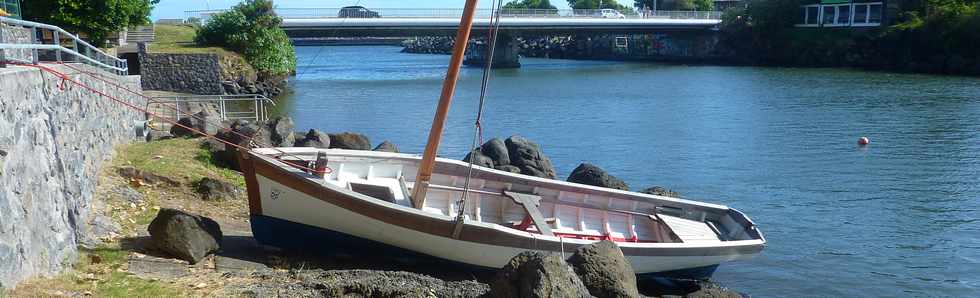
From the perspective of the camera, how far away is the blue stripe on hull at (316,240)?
42.8 feet

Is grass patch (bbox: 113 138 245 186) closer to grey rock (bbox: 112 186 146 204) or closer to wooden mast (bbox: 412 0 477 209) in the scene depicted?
grey rock (bbox: 112 186 146 204)

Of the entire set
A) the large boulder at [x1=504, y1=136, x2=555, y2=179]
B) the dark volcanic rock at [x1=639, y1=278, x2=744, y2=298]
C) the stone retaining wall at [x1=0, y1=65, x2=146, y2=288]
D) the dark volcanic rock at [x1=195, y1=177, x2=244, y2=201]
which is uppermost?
the stone retaining wall at [x1=0, y1=65, x2=146, y2=288]

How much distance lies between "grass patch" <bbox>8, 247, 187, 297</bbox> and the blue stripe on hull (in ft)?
7.34

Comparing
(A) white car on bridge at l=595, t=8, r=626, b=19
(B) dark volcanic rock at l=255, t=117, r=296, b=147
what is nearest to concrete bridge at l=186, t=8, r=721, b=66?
(A) white car on bridge at l=595, t=8, r=626, b=19

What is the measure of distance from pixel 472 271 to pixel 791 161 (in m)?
18.9

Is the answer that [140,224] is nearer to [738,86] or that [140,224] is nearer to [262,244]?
[262,244]

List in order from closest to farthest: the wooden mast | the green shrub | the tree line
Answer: the wooden mast
the green shrub
the tree line

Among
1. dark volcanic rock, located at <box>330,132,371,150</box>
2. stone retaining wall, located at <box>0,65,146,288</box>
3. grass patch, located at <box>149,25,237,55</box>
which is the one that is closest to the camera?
stone retaining wall, located at <box>0,65,146,288</box>

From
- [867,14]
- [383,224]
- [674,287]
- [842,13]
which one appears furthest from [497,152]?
[842,13]

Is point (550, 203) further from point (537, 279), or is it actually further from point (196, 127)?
point (196, 127)

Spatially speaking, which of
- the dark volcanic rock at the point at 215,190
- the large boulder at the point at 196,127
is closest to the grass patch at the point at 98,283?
the dark volcanic rock at the point at 215,190

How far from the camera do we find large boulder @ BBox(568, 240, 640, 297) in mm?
10711

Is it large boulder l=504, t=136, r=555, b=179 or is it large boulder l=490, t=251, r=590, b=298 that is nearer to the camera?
large boulder l=490, t=251, r=590, b=298

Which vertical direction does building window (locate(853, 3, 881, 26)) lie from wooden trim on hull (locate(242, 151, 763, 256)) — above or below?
above
